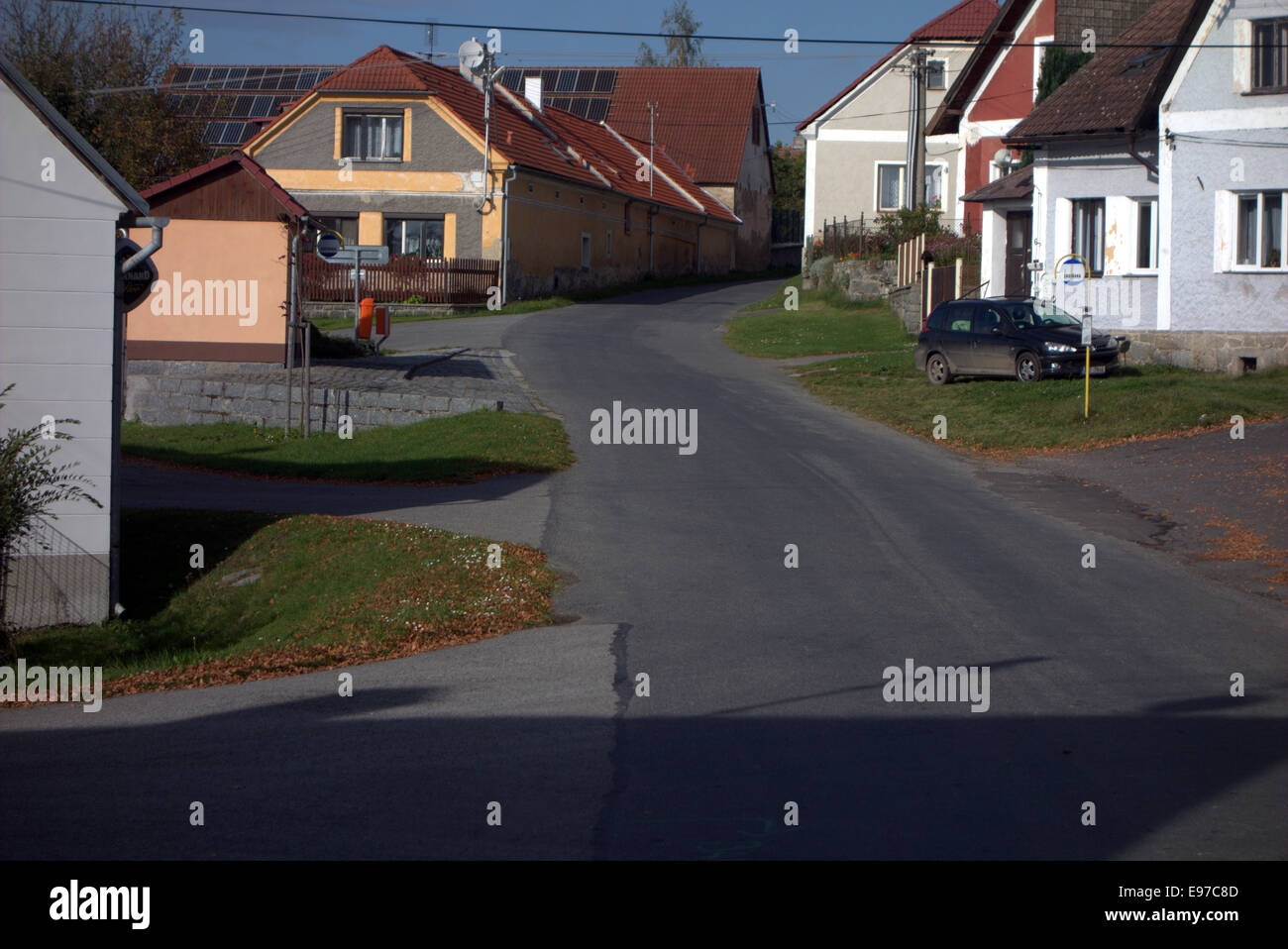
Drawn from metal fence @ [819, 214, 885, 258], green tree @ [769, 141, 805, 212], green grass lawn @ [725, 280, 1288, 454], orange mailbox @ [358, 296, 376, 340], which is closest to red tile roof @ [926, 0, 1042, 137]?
metal fence @ [819, 214, 885, 258]

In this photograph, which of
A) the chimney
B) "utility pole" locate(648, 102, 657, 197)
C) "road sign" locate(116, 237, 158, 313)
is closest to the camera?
"road sign" locate(116, 237, 158, 313)

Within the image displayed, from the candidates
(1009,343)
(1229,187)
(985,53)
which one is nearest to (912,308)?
(985,53)

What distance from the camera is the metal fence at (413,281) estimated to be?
4050 centimetres

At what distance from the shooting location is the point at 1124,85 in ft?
86.4

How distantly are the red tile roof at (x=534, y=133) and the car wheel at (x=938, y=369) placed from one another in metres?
21.0

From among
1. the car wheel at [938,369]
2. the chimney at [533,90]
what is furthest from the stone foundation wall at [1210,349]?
the chimney at [533,90]

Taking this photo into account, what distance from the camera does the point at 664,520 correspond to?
14.5 meters

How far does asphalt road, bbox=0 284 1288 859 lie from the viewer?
227 inches

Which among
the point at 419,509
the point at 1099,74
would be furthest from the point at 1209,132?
the point at 419,509

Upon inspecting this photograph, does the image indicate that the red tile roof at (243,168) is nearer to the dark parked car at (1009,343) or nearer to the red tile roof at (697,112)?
the dark parked car at (1009,343)

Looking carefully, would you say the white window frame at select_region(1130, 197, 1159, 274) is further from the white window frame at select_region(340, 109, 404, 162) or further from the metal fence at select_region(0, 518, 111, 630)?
the white window frame at select_region(340, 109, 404, 162)

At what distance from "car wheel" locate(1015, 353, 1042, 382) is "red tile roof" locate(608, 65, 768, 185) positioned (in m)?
43.6
